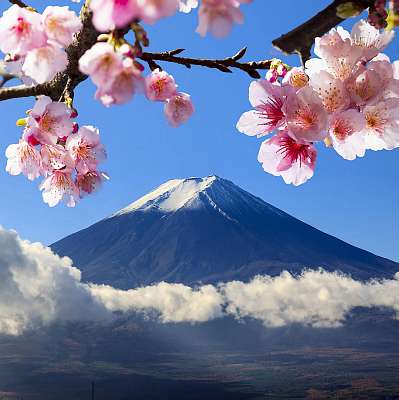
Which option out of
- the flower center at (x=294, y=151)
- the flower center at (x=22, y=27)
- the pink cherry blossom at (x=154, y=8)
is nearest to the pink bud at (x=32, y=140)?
the flower center at (x=22, y=27)

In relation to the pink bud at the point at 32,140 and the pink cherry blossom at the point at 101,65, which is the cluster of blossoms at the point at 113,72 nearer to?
the pink cherry blossom at the point at 101,65

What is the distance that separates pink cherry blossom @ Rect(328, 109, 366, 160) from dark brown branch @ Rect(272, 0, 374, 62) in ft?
1.11

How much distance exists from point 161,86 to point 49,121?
63 cm

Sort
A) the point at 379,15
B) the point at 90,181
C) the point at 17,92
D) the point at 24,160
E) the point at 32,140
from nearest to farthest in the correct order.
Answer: the point at 379,15 → the point at 32,140 → the point at 17,92 → the point at 24,160 → the point at 90,181

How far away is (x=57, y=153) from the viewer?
3336mm

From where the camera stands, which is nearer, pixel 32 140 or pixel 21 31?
pixel 21 31

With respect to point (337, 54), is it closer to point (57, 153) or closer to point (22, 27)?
point (22, 27)

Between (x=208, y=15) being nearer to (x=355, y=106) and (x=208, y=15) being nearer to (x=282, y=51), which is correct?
(x=282, y=51)

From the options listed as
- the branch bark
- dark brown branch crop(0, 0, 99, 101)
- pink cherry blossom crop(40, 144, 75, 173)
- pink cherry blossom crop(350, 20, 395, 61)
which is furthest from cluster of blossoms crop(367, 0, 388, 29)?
pink cherry blossom crop(40, 144, 75, 173)

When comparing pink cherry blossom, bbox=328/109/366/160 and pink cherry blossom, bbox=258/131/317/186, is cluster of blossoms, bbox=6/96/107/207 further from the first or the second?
pink cherry blossom, bbox=328/109/366/160

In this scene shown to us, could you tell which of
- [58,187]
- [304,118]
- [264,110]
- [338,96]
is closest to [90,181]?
[58,187]

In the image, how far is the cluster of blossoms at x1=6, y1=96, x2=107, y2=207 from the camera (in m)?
2.99

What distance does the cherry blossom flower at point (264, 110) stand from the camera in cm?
247

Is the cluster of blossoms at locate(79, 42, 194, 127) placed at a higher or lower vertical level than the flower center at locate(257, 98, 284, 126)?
lower
